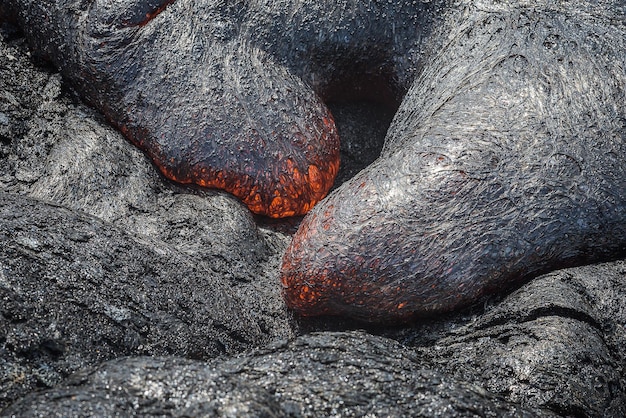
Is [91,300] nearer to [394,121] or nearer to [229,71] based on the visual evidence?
[229,71]

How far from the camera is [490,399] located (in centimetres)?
161

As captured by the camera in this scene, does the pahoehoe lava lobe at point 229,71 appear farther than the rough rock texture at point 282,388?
Yes

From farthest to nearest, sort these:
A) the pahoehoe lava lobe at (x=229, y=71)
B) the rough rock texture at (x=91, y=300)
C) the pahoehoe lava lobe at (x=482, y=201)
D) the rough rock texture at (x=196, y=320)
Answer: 1. the pahoehoe lava lobe at (x=229, y=71)
2. the pahoehoe lava lobe at (x=482, y=201)
3. the rough rock texture at (x=91, y=300)
4. the rough rock texture at (x=196, y=320)

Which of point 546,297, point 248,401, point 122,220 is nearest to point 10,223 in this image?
point 122,220

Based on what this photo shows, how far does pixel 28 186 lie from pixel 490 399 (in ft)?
5.36

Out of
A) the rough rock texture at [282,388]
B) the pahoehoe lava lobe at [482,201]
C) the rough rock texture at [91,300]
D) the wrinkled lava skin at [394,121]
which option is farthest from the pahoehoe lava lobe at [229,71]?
the rough rock texture at [282,388]

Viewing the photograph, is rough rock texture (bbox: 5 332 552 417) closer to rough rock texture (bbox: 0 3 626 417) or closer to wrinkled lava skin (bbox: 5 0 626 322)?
rough rock texture (bbox: 0 3 626 417)

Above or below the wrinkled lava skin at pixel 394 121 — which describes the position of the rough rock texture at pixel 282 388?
below

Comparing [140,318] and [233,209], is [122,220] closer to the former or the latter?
[233,209]

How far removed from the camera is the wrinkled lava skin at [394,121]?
2.19m

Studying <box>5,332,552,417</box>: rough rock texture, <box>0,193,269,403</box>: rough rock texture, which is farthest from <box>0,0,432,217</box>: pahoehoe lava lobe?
<box>5,332,552,417</box>: rough rock texture

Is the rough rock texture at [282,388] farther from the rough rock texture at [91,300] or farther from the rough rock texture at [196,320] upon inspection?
the rough rock texture at [91,300]

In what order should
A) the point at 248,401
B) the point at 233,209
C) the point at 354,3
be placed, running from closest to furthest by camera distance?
the point at 248,401, the point at 233,209, the point at 354,3

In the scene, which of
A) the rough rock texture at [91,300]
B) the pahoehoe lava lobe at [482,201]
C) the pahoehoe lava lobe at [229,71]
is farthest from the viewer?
the pahoehoe lava lobe at [229,71]
